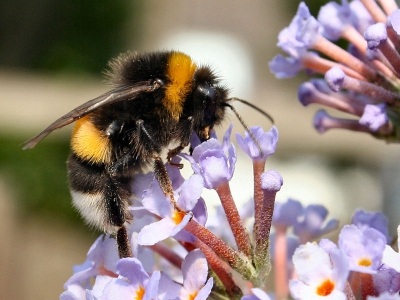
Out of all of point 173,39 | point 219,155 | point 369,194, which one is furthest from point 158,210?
point 173,39

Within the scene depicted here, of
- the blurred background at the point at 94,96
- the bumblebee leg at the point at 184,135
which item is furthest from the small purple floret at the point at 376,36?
the blurred background at the point at 94,96

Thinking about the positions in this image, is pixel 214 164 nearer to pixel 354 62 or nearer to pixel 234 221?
pixel 234 221

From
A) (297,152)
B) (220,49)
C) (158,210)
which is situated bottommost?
(297,152)

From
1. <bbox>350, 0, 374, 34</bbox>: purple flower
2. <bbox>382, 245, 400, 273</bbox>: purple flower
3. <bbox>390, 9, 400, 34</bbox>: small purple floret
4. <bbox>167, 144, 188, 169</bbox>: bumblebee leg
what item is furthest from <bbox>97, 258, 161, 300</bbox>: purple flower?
<bbox>350, 0, 374, 34</bbox>: purple flower

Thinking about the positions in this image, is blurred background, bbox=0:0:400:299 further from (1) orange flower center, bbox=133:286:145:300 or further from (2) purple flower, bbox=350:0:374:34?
(1) orange flower center, bbox=133:286:145:300

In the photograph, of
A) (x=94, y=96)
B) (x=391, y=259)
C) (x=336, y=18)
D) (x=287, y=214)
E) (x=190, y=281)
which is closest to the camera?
(x=391, y=259)

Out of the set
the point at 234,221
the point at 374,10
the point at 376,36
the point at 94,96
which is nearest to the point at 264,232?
the point at 234,221

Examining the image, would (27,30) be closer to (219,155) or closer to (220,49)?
(220,49)
